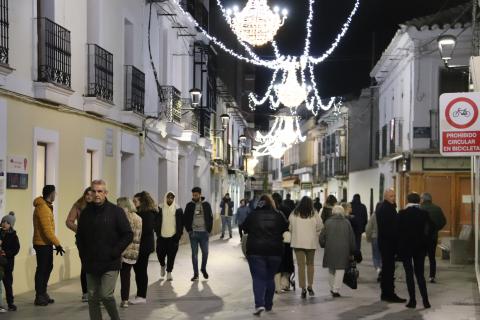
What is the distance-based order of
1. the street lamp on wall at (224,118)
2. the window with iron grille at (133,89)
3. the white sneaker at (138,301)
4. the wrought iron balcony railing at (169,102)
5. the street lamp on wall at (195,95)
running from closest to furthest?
the white sneaker at (138,301) < the window with iron grille at (133,89) < the wrought iron balcony railing at (169,102) < the street lamp on wall at (195,95) < the street lamp on wall at (224,118)

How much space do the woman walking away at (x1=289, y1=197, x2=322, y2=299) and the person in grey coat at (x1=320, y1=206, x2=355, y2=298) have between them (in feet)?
0.61

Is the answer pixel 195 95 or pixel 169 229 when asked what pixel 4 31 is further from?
pixel 195 95

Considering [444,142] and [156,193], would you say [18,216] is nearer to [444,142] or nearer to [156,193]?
[444,142]

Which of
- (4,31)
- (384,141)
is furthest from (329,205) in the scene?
(384,141)

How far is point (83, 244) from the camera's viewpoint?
29.3 ft

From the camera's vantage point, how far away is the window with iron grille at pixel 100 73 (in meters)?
16.5

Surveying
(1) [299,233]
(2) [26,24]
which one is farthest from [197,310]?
(2) [26,24]

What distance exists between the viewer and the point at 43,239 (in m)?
11.8

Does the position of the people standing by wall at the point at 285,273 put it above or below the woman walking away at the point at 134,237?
below

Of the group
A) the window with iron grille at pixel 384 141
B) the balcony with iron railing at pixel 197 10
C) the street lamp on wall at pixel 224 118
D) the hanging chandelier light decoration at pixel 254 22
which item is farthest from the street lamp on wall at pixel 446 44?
the street lamp on wall at pixel 224 118

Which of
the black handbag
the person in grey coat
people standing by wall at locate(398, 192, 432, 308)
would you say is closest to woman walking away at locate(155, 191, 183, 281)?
the person in grey coat

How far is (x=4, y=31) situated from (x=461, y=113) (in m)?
6.72

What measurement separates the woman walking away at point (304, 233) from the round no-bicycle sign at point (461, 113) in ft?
10.4

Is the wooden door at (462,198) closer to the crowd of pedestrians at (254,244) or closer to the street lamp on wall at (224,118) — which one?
the crowd of pedestrians at (254,244)
